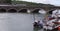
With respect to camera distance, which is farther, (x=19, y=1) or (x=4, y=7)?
(x=4, y=7)

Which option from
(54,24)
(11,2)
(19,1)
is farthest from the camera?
(11,2)

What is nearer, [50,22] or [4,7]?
[50,22]

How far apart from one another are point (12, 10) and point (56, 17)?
3.85 m

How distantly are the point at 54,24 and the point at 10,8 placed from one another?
3.62m

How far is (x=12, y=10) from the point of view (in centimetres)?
580

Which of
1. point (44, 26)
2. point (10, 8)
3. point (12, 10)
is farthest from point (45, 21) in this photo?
point (12, 10)

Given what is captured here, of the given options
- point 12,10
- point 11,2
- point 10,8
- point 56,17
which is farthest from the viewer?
point 12,10

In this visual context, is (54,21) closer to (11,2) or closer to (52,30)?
(52,30)

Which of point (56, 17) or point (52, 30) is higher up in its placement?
point (56, 17)

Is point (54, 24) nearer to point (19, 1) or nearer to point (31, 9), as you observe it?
point (19, 1)

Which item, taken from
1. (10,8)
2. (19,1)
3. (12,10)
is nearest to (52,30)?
(19,1)

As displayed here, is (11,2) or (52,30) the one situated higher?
(11,2)

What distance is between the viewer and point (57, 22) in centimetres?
193

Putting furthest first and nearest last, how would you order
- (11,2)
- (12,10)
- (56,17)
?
(12,10) → (11,2) → (56,17)
